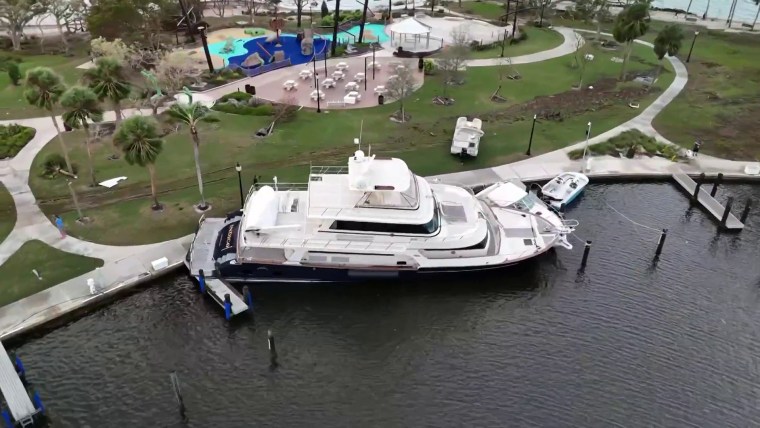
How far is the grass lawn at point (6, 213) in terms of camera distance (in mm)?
36656

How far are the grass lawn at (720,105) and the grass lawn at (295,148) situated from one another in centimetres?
354

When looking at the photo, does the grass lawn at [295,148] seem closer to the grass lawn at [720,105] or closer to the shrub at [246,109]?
the shrub at [246,109]

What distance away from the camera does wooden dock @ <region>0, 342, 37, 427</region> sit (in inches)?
997

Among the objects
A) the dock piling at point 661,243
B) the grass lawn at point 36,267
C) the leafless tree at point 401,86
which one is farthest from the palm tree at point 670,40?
the grass lawn at point 36,267

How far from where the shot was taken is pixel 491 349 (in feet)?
97.5

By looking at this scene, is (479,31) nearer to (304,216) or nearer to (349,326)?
(304,216)

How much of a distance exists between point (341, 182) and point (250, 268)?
7449 millimetres

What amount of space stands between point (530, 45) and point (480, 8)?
21.4 metres

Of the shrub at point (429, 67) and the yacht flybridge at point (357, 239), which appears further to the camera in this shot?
the shrub at point (429, 67)

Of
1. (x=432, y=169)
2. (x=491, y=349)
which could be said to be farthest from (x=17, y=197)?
(x=491, y=349)

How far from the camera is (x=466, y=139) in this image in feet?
152

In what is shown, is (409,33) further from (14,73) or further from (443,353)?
(443,353)

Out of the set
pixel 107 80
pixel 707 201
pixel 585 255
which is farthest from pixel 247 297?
pixel 707 201

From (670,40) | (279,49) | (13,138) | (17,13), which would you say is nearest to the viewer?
(13,138)
